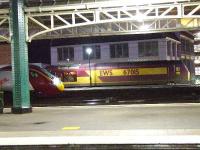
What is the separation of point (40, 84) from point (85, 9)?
46.6ft

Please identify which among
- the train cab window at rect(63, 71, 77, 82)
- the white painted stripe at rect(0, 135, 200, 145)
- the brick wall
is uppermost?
the brick wall

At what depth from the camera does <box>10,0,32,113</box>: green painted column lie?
18.7 m

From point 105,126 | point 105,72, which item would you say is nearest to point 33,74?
point 105,126

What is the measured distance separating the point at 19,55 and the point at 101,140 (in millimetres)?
8618

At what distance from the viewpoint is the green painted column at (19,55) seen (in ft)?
61.4

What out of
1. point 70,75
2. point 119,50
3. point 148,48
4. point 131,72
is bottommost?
point 70,75

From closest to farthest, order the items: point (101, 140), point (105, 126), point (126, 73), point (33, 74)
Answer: point (101, 140), point (105, 126), point (33, 74), point (126, 73)

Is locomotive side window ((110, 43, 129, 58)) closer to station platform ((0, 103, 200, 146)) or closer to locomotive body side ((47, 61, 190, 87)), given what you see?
locomotive body side ((47, 61, 190, 87))

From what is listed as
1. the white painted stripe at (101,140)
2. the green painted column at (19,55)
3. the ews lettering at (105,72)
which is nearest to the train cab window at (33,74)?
the green painted column at (19,55)

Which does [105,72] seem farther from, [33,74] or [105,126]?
[105,126]

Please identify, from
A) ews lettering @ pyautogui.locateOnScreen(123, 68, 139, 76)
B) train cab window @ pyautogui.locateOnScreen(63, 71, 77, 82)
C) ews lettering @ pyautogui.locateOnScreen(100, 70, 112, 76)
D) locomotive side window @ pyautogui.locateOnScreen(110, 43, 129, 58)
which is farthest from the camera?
locomotive side window @ pyautogui.locateOnScreen(110, 43, 129, 58)

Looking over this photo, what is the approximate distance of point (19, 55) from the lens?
61.6ft

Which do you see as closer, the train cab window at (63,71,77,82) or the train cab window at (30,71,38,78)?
the train cab window at (30,71,38,78)

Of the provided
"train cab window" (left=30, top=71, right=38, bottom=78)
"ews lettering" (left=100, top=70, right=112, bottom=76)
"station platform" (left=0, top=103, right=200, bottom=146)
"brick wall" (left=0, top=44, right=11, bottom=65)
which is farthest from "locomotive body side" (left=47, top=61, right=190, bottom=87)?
"station platform" (left=0, top=103, right=200, bottom=146)
